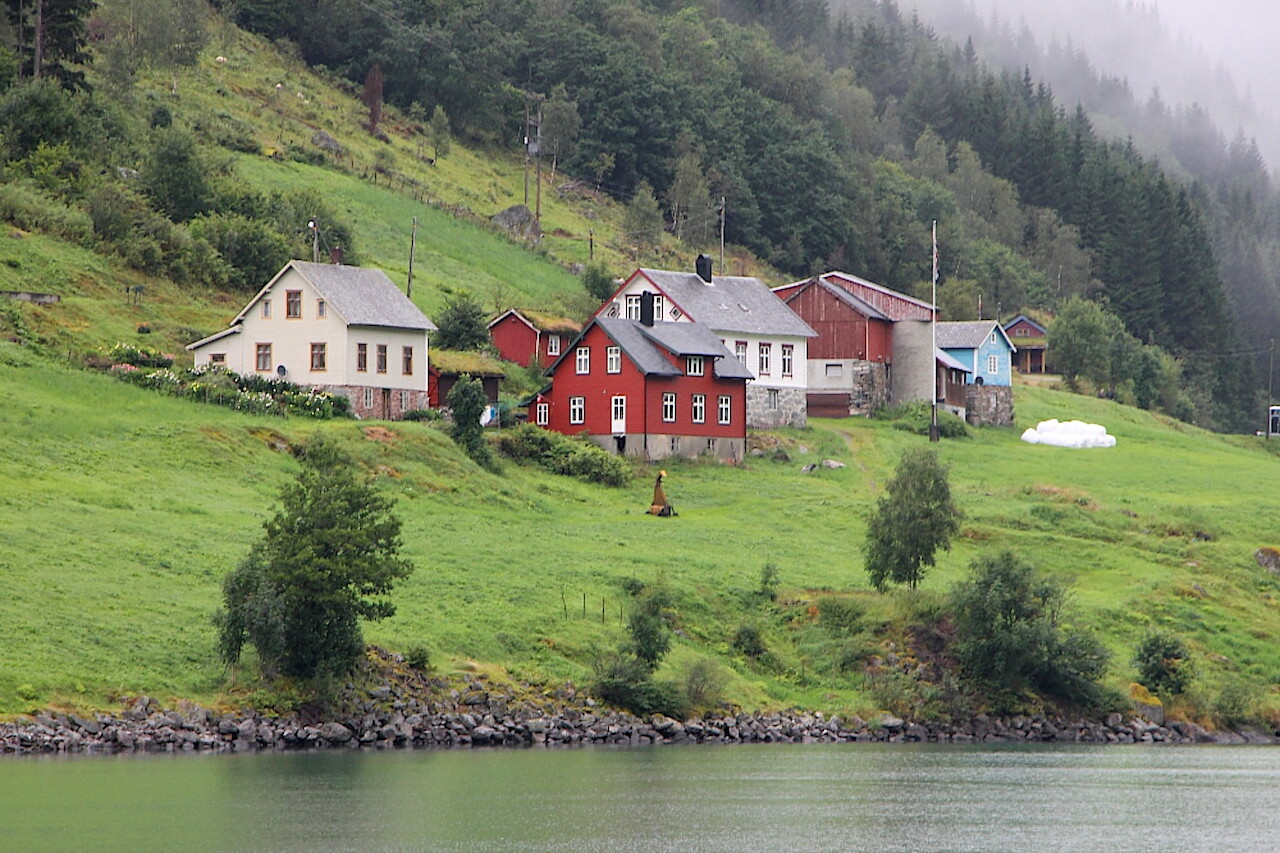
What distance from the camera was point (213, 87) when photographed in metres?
134

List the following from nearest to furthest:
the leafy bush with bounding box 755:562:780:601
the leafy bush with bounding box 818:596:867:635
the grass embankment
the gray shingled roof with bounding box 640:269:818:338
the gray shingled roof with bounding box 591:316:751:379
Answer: the grass embankment < the leafy bush with bounding box 818:596:867:635 < the leafy bush with bounding box 755:562:780:601 < the gray shingled roof with bounding box 591:316:751:379 < the gray shingled roof with bounding box 640:269:818:338

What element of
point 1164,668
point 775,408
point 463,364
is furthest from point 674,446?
point 1164,668

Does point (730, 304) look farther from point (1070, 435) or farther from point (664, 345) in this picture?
point (1070, 435)

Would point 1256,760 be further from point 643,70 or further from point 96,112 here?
point 643,70

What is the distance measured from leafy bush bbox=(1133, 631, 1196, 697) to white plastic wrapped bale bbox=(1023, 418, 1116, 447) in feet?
145

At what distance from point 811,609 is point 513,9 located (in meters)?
119

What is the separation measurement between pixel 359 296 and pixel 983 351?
4201 centimetres

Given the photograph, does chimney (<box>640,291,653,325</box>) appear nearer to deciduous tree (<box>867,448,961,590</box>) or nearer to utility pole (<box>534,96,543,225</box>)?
deciduous tree (<box>867,448,961,590</box>)

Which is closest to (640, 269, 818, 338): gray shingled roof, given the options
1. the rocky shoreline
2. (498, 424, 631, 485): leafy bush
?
(498, 424, 631, 485): leafy bush

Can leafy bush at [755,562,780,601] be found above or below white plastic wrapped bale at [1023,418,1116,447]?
below

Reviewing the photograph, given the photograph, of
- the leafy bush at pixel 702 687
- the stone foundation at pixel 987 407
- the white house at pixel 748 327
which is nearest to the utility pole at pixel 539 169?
the white house at pixel 748 327

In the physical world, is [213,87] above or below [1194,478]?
above

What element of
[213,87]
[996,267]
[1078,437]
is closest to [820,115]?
[996,267]

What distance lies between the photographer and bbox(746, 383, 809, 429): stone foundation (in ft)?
315
